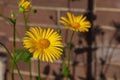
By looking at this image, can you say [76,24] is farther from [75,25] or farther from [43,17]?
[43,17]

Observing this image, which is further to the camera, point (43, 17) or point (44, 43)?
point (43, 17)

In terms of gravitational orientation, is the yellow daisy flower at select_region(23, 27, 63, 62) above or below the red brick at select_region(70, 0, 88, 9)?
below

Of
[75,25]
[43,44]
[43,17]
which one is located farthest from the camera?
[43,17]

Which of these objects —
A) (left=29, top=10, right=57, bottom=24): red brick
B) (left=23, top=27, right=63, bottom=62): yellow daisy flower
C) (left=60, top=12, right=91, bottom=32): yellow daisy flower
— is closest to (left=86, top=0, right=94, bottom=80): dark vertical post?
(left=29, top=10, right=57, bottom=24): red brick

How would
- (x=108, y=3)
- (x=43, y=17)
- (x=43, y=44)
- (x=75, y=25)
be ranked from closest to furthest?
(x=43, y=44), (x=75, y=25), (x=108, y=3), (x=43, y=17)

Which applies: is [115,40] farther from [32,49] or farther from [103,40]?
[32,49]

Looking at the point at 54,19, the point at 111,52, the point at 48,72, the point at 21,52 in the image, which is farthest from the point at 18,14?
the point at 21,52

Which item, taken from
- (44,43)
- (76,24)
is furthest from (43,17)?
(44,43)

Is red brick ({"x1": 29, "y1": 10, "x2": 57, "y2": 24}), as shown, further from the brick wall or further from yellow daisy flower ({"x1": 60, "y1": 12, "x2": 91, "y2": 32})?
yellow daisy flower ({"x1": 60, "y1": 12, "x2": 91, "y2": 32})
